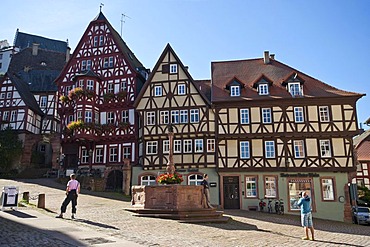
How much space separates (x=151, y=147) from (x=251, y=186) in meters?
8.89

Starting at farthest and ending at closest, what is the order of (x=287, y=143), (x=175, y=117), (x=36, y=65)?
(x=36, y=65) → (x=175, y=117) → (x=287, y=143)

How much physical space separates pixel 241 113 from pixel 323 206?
9310 mm

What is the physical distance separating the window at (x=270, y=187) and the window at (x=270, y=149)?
170 centimetres

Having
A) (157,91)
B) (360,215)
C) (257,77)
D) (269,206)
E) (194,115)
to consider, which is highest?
(257,77)

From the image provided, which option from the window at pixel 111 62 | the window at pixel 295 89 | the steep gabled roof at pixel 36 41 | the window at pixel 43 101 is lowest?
the window at pixel 295 89

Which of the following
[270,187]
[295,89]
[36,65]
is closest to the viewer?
[270,187]

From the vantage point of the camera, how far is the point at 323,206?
26.3m

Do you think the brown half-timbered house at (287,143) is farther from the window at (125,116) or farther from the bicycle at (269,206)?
the window at (125,116)

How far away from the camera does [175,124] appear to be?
29719mm

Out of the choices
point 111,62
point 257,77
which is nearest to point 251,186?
point 257,77

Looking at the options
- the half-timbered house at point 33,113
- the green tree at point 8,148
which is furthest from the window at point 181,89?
the green tree at point 8,148

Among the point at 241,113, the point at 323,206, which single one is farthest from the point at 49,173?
the point at 323,206

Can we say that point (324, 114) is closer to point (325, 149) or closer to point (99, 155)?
point (325, 149)

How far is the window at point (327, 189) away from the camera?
26.5 meters
